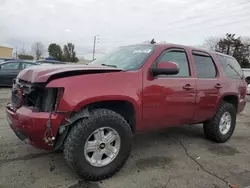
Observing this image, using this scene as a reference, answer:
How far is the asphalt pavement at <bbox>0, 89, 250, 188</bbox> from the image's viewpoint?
10.3 feet

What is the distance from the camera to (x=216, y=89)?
4621mm

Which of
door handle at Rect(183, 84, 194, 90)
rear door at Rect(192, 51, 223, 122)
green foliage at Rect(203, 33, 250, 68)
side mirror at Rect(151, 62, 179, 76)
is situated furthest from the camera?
green foliage at Rect(203, 33, 250, 68)

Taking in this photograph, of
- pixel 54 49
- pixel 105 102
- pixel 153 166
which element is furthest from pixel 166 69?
pixel 54 49

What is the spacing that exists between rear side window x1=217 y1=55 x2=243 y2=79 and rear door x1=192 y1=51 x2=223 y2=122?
0.35 metres

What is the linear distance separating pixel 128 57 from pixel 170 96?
0.90 m

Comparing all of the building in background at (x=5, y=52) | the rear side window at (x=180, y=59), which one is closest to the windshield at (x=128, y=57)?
the rear side window at (x=180, y=59)

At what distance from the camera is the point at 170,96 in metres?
3.78

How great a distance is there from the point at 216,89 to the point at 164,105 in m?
1.45

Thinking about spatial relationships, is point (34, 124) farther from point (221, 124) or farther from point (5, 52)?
point (5, 52)

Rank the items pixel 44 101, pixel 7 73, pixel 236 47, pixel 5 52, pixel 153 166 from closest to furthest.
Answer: pixel 44 101 → pixel 153 166 → pixel 7 73 → pixel 236 47 → pixel 5 52

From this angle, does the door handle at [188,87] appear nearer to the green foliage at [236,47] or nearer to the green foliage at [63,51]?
the green foliage at [236,47]

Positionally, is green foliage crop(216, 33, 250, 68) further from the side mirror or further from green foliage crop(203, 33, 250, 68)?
the side mirror

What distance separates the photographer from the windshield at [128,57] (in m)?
3.65

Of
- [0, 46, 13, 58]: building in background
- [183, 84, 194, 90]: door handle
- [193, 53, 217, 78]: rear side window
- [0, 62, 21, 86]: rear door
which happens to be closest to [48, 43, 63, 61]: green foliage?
[0, 46, 13, 58]: building in background
